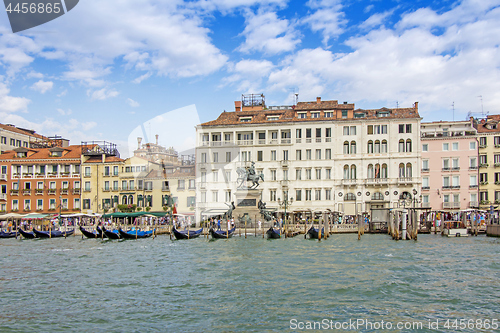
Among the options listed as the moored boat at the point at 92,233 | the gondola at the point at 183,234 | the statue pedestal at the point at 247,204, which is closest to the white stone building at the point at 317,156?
the statue pedestal at the point at 247,204

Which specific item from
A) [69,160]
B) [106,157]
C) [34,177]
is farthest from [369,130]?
[34,177]

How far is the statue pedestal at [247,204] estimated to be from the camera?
36562 millimetres

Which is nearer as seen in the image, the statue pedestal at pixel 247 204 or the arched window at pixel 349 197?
the statue pedestal at pixel 247 204

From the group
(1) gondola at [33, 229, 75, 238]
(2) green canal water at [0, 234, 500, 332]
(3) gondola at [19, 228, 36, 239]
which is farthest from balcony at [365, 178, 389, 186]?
(3) gondola at [19, 228, 36, 239]

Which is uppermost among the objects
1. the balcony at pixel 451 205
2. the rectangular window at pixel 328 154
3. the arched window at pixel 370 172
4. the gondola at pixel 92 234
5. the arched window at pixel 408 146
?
the arched window at pixel 408 146

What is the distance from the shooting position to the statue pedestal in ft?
120

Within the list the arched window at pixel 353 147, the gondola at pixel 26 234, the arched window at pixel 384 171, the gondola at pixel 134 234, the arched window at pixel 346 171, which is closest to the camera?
the gondola at pixel 134 234

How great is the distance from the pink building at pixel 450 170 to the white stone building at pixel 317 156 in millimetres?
2252

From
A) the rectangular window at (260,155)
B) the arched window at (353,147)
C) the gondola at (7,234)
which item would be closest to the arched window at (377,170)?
the arched window at (353,147)

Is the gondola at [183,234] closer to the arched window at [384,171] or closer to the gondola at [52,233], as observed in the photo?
the gondola at [52,233]

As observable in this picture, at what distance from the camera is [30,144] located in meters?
56.5

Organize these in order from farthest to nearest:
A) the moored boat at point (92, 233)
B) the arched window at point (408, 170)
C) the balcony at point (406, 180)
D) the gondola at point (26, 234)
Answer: the arched window at point (408, 170) < the balcony at point (406, 180) < the gondola at point (26, 234) < the moored boat at point (92, 233)

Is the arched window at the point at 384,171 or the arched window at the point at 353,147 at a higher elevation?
the arched window at the point at 353,147

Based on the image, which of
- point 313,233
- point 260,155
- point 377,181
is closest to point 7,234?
point 260,155
